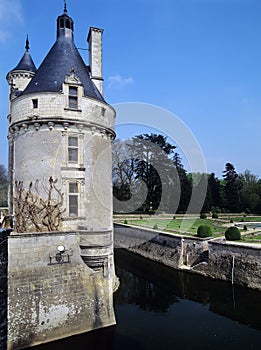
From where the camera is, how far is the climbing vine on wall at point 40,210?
10.4 meters

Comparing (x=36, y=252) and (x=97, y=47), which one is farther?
(x=97, y=47)

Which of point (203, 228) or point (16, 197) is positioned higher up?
point (16, 197)

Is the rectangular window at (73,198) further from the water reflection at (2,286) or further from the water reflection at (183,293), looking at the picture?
the water reflection at (2,286)

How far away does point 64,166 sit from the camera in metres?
10.7

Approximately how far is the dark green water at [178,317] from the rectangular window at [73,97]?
8.29 meters

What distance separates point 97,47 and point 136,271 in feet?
46.7

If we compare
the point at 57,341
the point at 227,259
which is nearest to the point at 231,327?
the point at 227,259

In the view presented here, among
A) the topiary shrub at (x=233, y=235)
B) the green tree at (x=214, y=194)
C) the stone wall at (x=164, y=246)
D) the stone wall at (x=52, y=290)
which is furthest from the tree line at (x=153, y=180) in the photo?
the stone wall at (x=52, y=290)

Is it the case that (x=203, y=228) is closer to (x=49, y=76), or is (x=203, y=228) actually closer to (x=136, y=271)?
(x=136, y=271)

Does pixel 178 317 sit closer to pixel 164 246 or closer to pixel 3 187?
pixel 164 246

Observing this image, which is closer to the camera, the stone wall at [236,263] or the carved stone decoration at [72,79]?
the carved stone decoration at [72,79]

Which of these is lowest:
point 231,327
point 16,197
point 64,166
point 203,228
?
point 231,327

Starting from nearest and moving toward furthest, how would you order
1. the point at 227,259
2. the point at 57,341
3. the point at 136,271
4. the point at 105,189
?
1. the point at 57,341
2. the point at 105,189
3. the point at 227,259
4. the point at 136,271

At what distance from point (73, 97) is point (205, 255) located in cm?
1280
